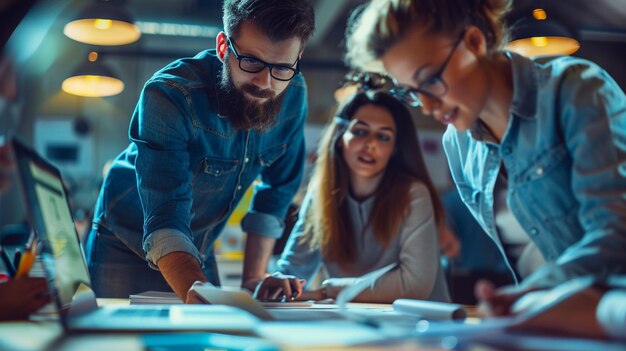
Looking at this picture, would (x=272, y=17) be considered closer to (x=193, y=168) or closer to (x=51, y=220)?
(x=193, y=168)

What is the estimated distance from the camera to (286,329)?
0.86 m

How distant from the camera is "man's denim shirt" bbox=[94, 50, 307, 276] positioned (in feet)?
4.89

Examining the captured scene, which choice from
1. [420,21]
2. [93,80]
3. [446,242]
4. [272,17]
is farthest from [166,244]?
[93,80]

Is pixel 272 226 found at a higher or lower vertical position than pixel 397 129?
lower

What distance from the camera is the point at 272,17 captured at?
1.56 m

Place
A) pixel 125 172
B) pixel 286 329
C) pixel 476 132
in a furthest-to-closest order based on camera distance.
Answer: pixel 125 172 → pixel 476 132 → pixel 286 329

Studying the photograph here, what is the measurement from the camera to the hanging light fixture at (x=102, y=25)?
4.04m

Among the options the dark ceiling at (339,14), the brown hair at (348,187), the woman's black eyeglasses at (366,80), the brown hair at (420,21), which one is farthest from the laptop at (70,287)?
the dark ceiling at (339,14)

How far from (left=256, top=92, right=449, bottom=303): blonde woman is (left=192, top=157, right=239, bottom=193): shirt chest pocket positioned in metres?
0.57

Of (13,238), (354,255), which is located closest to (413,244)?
(354,255)

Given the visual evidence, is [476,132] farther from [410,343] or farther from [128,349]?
[128,349]

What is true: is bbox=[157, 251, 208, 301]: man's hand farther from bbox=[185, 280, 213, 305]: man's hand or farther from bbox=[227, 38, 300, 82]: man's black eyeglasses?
bbox=[227, 38, 300, 82]: man's black eyeglasses

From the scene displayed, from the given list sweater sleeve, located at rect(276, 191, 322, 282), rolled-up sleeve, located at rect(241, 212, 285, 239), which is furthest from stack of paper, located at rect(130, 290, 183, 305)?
sweater sleeve, located at rect(276, 191, 322, 282)

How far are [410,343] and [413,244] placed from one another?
1555 mm
